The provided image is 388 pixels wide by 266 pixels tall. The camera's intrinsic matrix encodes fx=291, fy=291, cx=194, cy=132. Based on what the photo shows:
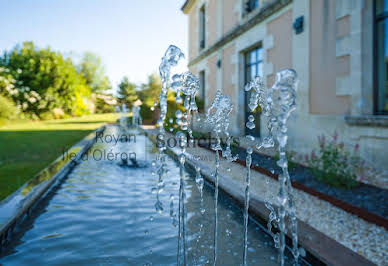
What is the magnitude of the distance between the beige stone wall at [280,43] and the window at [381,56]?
7.27ft

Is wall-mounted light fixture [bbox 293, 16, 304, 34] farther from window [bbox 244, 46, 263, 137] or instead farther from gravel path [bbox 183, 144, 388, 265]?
gravel path [bbox 183, 144, 388, 265]

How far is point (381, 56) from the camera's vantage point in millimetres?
4492

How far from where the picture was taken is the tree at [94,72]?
4627cm

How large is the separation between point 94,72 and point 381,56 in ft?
154

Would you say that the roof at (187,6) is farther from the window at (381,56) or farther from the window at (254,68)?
the window at (381,56)

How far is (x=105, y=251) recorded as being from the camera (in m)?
2.29

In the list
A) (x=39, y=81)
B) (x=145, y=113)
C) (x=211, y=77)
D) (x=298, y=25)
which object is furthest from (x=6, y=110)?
(x=298, y=25)

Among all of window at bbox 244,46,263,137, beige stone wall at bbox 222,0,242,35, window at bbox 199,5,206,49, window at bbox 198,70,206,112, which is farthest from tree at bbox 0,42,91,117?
window at bbox 244,46,263,137

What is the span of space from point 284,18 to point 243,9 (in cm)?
279

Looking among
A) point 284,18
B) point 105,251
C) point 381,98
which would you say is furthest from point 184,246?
point 284,18

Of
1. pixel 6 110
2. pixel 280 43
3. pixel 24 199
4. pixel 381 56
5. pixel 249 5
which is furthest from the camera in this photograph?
pixel 6 110

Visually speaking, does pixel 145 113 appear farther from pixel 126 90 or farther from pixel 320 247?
pixel 126 90

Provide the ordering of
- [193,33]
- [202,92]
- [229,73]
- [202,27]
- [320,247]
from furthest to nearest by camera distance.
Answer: [193,33] → [202,92] → [202,27] → [229,73] → [320,247]

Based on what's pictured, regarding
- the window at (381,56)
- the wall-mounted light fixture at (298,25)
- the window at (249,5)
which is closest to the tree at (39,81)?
the window at (249,5)
